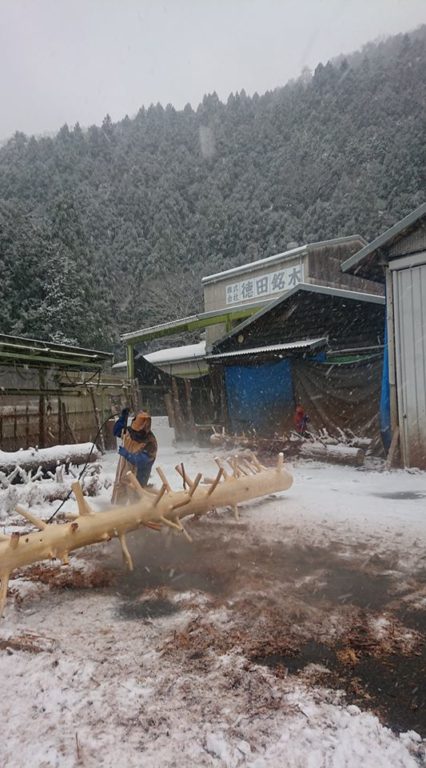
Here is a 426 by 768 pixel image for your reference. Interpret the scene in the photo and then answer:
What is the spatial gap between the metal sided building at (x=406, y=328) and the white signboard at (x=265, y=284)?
14450mm

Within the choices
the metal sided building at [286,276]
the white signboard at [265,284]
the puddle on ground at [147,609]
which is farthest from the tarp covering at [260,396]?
the white signboard at [265,284]

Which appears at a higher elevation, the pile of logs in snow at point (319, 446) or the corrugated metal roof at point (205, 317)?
the corrugated metal roof at point (205, 317)

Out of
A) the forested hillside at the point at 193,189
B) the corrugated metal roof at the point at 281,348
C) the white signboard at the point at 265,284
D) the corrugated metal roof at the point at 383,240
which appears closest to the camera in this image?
the corrugated metal roof at the point at 383,240

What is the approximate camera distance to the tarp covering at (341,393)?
461 inches

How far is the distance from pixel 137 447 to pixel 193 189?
68016mm

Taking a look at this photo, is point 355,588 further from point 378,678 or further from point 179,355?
point 179,355

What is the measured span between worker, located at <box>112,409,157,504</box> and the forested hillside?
30.1 meters

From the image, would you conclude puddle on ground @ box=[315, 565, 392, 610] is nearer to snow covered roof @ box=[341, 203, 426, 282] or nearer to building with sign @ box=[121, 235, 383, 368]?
snow covered roof @ box=[341, 203, 426, 282]

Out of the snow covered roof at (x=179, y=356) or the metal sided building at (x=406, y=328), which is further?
the snow covered roof at (x=179, y=356)

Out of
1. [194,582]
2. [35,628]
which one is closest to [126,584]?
[194,582]

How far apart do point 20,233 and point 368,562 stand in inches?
1569

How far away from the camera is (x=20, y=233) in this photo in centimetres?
3703

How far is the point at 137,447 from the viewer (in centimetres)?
643

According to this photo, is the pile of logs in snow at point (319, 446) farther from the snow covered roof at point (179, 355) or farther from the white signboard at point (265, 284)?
the snow covered roof at point (179, 355)
